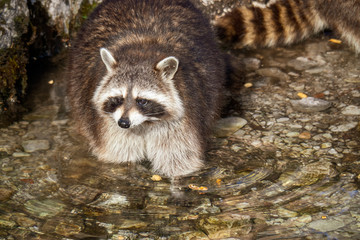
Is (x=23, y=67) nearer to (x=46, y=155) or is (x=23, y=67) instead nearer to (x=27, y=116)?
(x=27, y=116)

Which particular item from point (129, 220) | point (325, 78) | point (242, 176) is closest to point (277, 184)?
point (242, 176)

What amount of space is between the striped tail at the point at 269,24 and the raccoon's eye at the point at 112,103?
74.1 inches

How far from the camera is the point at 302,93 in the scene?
4.86 metres

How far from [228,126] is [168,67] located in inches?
37.0

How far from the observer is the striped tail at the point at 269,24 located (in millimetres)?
5402

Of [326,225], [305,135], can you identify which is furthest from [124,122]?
[305,135]

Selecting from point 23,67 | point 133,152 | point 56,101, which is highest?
point 23,67

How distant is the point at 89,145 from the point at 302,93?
180 cm

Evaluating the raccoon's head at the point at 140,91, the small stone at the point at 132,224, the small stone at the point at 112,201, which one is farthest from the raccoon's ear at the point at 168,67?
the small stone at the point at 132,224

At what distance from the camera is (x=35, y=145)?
4246mm

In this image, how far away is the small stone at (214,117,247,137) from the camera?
4.42 m

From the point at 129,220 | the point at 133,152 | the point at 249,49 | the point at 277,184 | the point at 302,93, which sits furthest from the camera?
the point at 249,49

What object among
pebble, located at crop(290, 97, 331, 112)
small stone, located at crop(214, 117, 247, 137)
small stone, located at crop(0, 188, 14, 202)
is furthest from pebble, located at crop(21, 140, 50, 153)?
pebble, located at crop(290, 97, 331, 112)

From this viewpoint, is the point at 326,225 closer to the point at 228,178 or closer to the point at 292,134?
the point at 228,178
